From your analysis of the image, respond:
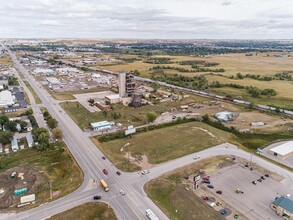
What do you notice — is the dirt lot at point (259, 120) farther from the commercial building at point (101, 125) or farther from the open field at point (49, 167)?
the open field at point (49, 167)

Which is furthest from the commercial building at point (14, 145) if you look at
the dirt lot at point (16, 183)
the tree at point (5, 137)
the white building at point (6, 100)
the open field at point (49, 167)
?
the white building at point (6, 100)

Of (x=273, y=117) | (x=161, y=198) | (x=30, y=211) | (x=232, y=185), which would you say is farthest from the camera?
(x=273, y=117)

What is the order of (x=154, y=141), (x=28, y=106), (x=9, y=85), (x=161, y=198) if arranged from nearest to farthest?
(x=161, y=198)
(x=154, y=141)
(x=28, y=106)
(x=9, y=85)

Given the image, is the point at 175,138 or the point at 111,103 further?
the point at 111,103

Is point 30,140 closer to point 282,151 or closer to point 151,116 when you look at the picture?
point 151,116

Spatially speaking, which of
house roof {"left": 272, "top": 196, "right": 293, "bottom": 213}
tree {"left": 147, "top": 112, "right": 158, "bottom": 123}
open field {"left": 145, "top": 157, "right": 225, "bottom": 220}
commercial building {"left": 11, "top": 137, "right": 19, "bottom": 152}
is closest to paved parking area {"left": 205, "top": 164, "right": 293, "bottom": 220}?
house roof {"left": 272, "top": 196, "right": 293, "bottom": 213}

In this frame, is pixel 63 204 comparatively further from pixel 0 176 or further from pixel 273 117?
pixel 273 117

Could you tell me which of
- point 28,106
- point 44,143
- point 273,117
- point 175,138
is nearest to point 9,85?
point 28,106
